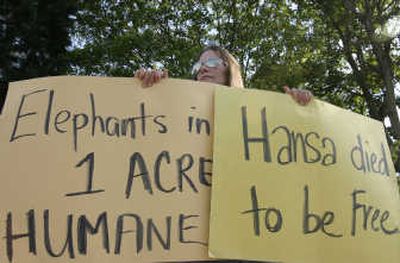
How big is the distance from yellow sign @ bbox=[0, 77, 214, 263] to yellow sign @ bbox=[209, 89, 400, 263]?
0.08 m

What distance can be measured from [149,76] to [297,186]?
67 centimetres

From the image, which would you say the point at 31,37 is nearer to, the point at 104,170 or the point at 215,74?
the point at 215,74

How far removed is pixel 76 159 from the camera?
7.91 feet

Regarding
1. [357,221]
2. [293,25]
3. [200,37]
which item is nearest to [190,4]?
[200,37]

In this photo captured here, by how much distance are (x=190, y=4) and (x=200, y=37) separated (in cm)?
93

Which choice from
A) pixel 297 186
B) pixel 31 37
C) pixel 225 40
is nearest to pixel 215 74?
pixel 297 186

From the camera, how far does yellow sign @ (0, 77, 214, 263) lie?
2318mm

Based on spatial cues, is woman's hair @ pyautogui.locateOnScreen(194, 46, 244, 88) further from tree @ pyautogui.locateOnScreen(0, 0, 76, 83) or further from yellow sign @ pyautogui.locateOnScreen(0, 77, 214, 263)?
tree @ pyautogui.locateOnScreen(0, 0, 76, 83)

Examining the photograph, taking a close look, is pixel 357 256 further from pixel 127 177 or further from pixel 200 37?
pixel 200 37

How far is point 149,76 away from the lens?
102 inches

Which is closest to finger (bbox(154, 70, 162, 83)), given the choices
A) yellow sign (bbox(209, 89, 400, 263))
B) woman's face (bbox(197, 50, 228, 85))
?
yellow sign (bbox(209, 89, 400, 263))

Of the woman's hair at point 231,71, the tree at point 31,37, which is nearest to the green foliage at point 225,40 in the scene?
the tree at point 31,37

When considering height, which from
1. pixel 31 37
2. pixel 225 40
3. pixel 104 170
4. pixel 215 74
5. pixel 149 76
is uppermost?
pixel 225 40

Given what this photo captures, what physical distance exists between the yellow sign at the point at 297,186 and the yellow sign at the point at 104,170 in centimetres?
8
